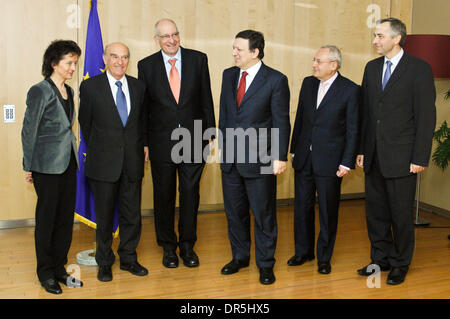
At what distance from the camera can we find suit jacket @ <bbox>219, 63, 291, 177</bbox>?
4184mm

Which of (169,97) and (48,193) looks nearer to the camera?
(48,193)

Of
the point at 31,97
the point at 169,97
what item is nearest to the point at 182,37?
the point at 169,97

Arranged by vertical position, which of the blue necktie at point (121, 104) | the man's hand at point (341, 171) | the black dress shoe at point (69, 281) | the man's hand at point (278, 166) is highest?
the blue necktie at point (121, 104)

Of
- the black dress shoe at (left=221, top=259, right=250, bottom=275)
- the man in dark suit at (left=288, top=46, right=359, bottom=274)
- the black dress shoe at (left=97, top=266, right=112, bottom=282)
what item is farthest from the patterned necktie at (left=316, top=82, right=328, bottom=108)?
the black dress shoe at (left=97, top=266, right=112, bottom=282)

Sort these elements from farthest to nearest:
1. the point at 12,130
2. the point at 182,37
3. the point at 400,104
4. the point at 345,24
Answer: the point at 345,24, the point at 182,37, the point at 12,130, the point at 400,104

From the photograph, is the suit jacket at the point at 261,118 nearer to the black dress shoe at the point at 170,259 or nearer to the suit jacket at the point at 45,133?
the black dress shoe at the point at 170,259

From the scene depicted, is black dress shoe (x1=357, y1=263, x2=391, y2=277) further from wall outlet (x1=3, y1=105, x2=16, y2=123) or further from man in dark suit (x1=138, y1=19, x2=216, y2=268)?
wall outlet (x1=3, y1=105, x2=16, y2=123)

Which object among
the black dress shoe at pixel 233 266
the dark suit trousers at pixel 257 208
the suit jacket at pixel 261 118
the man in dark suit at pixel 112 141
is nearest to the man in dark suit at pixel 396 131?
the suit jacket at pixel 261 118

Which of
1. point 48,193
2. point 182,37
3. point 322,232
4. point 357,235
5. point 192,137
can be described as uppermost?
point 182,37

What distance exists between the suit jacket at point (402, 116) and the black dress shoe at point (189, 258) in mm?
1677

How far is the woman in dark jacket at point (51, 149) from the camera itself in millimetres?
3883

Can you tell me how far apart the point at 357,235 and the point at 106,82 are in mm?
3059

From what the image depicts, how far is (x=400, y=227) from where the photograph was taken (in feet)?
Answer: 14.4
